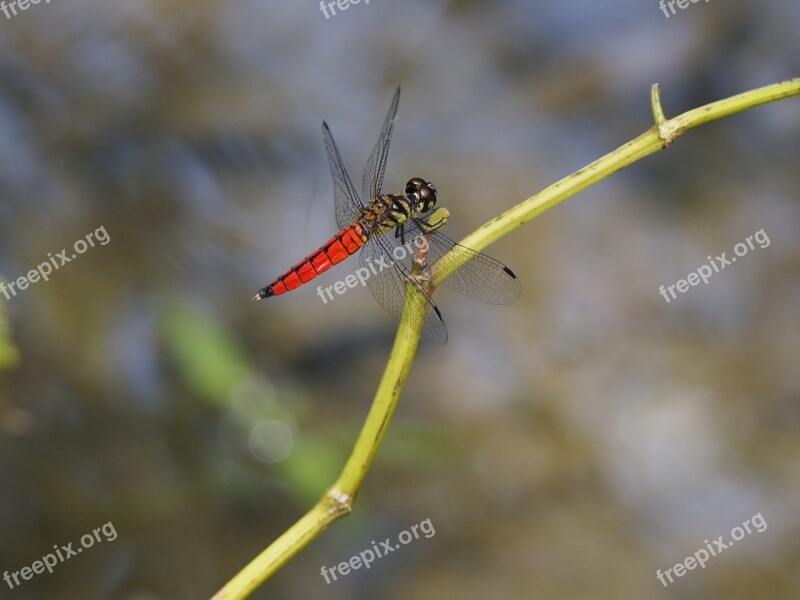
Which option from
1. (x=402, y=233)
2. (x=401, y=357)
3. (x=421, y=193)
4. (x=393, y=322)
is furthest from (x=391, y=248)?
(x=393, y=322)

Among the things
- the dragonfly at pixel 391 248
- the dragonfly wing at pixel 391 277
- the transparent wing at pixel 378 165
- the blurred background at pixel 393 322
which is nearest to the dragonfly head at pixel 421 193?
the dragonfly at pixel 391 248

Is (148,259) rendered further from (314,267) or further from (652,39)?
(652,39)

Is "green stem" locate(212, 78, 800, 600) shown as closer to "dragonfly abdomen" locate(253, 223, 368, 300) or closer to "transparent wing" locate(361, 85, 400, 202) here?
"dragonfly abdomen" locate(253, 223, 368, 300)

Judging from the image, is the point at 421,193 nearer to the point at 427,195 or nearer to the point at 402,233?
the point at 427,195

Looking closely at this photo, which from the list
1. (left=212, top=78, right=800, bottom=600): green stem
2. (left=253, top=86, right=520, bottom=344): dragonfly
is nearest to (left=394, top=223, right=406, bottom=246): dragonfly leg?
(left=253, top=86, right=520, bottom=344): dragonfly

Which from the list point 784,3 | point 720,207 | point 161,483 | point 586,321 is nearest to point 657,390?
point 586,321
